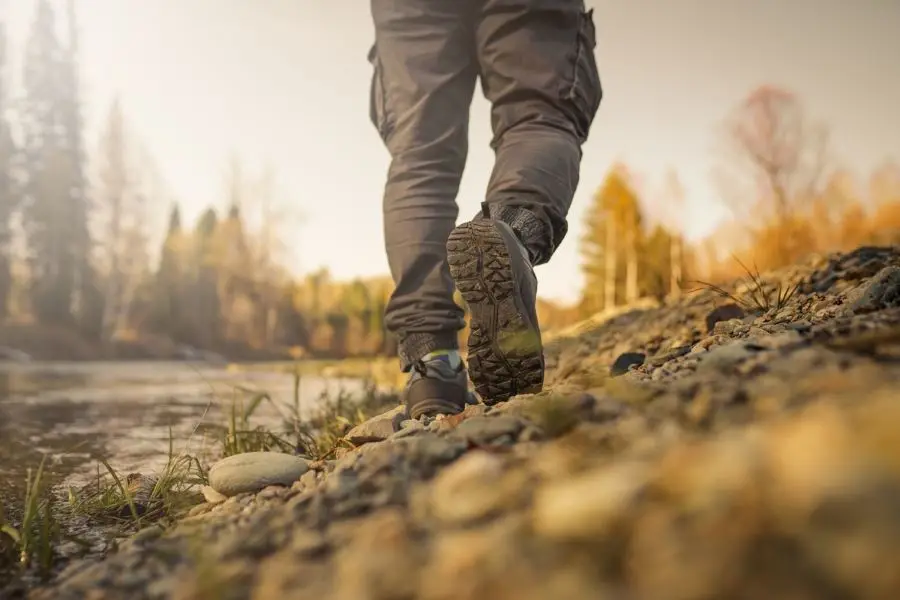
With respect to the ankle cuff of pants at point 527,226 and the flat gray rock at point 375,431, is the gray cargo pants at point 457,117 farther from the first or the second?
the flat gray rock at point 375,431

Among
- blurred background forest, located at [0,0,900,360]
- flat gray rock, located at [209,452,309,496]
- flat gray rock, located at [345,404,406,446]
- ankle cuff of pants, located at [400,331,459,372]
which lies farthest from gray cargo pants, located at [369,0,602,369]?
blurred background forest, located at [0,0,900,360]

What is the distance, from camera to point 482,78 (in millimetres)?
1900

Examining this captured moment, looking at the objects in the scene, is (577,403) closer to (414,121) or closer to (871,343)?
(871,343)

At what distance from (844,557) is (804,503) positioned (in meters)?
0.04

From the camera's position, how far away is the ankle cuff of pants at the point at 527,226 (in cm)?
150

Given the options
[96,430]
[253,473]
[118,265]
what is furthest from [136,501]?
[118,265]

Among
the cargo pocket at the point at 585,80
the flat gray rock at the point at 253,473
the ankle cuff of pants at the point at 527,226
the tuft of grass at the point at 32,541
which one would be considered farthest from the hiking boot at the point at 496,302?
the tuft of grass at the point at 32,541

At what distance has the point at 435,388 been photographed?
1669 mm

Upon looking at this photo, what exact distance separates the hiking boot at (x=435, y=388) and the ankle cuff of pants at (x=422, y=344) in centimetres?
2

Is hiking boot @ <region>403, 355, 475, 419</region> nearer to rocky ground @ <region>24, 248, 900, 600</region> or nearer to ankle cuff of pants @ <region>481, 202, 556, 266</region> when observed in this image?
ankle cuff of pants @ <region>481, 202, 556, 266</region>

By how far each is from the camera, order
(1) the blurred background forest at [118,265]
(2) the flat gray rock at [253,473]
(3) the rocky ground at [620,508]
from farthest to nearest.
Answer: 1. (1) the blurred background forest at [118,265]
2. (2) the flat gray rock at [253,473]
3. (3) the rocky ground at [620,508]

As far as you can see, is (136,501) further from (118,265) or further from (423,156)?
(118,265)

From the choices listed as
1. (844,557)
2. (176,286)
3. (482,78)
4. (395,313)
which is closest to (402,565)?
(844,557)

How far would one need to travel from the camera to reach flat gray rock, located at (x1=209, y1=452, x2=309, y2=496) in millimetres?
1267
